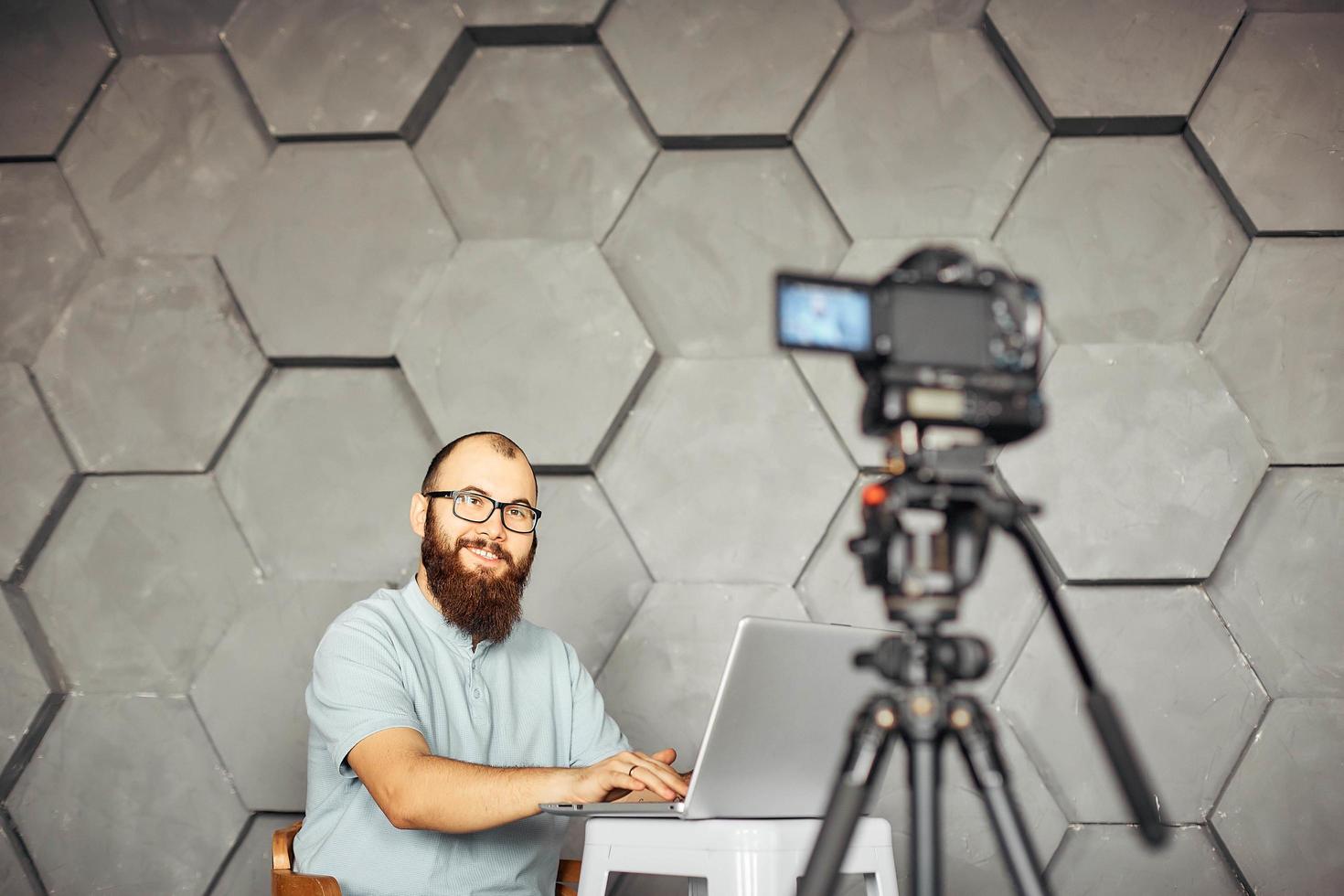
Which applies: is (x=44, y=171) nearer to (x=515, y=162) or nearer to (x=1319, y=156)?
(x=515, y=162)

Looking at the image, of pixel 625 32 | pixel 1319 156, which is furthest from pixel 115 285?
pixel 1319 156

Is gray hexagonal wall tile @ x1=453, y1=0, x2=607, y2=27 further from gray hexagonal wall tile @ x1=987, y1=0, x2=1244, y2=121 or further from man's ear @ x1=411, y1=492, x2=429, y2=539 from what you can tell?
man's ear @ x1=411, y1=492, x2=429, y2=539

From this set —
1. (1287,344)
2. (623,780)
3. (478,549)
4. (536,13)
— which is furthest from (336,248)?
(1287,344)

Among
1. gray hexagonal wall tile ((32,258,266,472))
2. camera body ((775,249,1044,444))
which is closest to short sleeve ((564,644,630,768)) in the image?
gray hexagonal wall tile ((32,258,266,472))

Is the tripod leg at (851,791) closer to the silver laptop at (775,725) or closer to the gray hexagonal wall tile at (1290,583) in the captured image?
the silver laptop at (775,725)

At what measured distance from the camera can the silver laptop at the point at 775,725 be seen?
3.84 feet

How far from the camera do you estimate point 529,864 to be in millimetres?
1563

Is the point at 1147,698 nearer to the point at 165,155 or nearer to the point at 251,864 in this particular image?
the point at 251,864

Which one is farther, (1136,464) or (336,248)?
(336,248)

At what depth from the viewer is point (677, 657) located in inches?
79.2

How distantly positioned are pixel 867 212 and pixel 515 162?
2.20 ft

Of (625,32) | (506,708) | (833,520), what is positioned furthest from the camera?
(625,32)

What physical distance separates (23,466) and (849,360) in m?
1.56

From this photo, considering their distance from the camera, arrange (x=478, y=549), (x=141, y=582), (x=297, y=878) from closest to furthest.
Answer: (x=297, y=878)
(x=478, y=549)
(x=141, y=582)
